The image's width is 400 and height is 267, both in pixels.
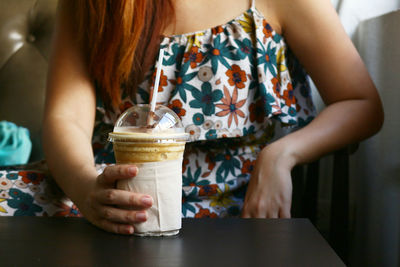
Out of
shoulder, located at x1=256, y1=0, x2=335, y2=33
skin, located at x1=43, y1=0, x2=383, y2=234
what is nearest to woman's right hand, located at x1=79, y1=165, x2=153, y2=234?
skin, located at x1=43, y1=0, x2=383, y2=234

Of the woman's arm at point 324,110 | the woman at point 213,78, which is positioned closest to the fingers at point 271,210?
the woman's arm at point 324,110

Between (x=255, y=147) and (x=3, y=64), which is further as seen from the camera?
(x=3, y=64)

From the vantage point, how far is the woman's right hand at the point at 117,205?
0.55 meters

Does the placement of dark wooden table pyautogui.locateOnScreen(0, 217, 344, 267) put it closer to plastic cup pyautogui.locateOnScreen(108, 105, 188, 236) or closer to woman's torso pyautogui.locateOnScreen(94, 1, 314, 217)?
plastic cup pyautogui.locateOnScreen(108, 105, 188, 236)

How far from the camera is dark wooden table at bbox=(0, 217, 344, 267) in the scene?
471 mm

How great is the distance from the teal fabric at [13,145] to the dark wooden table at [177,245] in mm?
639

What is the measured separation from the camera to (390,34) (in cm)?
113

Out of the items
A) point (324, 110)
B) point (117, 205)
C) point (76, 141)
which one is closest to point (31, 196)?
point (76, 141)

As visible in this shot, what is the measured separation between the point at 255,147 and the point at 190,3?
35 centimetres

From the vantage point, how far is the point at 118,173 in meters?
0.56

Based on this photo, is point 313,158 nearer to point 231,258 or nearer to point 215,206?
point 215,206

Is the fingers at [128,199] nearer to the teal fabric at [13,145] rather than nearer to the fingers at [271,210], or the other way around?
the fingers at [271,210]

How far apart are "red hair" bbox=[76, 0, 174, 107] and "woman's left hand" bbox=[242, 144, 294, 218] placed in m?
0.34

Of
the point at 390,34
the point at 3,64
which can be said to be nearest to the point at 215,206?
the point at 390,34
